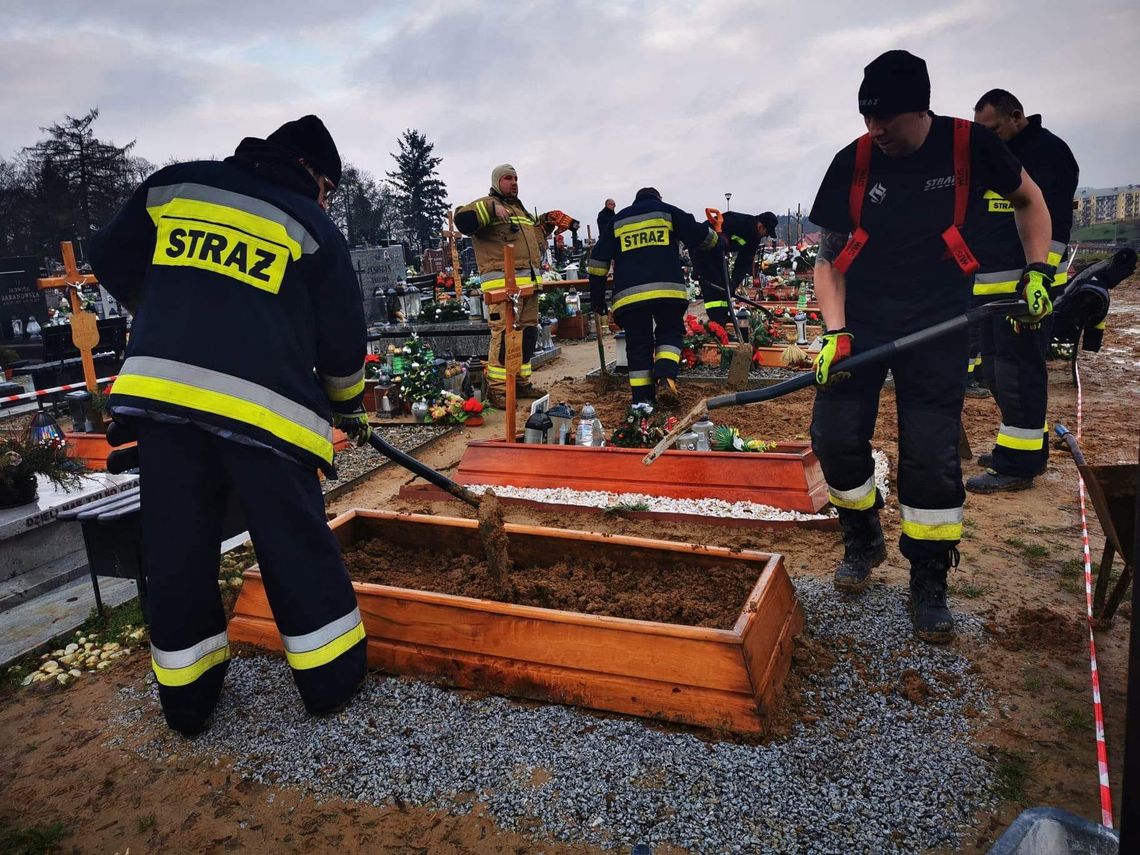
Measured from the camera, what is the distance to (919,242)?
3.29 metres

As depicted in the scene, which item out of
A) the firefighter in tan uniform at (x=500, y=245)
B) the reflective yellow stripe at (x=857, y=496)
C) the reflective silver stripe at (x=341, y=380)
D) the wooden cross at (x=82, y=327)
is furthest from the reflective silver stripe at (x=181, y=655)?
the firefighter in tan uniform at (x=500, y=245)

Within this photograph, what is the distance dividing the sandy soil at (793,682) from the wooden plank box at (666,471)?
332 millimetres

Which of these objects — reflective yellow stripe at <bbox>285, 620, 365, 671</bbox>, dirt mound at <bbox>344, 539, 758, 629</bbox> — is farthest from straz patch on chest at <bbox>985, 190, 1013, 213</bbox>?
reflective yellow stripe at <bbox>285, 620, 365, 671</bbox>

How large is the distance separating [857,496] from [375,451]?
17.0 feet

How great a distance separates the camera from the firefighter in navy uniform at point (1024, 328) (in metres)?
5.06

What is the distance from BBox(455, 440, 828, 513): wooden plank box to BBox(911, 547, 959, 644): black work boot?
1.52 metres

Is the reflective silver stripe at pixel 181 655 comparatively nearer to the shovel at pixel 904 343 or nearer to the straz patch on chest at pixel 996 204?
the shovel at pixel 904 343

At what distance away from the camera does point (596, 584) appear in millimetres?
3486

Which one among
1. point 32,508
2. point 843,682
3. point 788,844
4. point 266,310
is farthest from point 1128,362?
point 32,508

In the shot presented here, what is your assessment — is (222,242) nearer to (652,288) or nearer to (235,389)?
(235,389)

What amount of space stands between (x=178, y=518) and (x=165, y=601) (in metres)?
0.33

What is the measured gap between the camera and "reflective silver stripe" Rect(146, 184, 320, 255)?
8.98 ft

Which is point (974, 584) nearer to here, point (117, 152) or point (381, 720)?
point (381, 720)

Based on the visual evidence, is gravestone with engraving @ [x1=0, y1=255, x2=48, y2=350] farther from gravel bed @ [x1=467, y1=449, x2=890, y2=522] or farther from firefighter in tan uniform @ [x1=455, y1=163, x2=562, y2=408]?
gravel bed @ [x1=467, y1=449, x2=890, y2=522]
